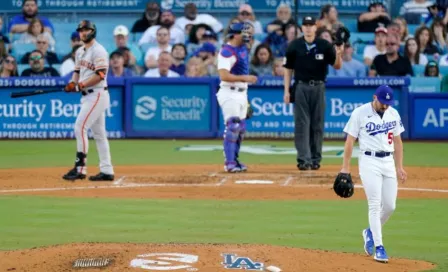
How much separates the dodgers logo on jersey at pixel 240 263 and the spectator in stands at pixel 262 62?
12783 millimetres

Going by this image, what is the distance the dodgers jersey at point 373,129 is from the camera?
9570mm

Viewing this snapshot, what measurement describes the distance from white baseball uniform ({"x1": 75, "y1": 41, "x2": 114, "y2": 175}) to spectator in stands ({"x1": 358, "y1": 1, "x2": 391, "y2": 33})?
10242mm

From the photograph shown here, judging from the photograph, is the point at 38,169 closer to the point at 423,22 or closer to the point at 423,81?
the point at 423,81

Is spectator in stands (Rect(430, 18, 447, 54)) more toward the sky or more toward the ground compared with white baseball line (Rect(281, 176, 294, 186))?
more toward the sky

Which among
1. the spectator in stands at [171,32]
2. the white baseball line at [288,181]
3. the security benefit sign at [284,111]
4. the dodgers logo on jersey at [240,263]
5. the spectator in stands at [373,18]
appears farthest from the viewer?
the spectator in stands at [373,18]

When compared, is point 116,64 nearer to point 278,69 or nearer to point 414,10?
point 278,69

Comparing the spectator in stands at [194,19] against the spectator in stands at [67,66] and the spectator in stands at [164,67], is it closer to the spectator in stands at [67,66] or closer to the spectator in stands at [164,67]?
the spectator in stands at [164,67]

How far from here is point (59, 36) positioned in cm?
2430

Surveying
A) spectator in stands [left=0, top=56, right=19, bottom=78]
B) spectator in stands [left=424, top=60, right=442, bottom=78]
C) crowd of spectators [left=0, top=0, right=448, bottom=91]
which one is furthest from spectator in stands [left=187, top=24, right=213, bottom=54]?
spectator in stands [left=424, top=60, right=442, bottom=78]

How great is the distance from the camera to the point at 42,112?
21.3 m

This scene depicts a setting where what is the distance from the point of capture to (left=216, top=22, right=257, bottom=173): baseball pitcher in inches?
605

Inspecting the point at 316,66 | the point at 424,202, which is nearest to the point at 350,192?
the point at 424,202

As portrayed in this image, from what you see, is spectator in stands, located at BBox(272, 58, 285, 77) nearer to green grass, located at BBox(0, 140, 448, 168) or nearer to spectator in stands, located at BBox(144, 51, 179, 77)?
green grass, located at BBox(0, 140, 448, 168)

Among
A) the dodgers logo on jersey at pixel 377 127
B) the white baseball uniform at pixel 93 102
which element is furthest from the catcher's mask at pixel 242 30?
the dodgers logo on jersey at pixel 377 127
